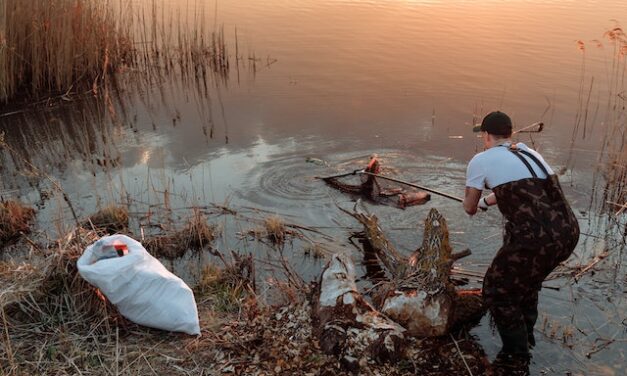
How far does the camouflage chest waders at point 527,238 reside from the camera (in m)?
3.73

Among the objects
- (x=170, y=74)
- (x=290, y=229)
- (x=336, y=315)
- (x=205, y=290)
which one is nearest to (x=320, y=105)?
(x=170, y=74)

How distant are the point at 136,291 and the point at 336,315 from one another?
144 centimetres

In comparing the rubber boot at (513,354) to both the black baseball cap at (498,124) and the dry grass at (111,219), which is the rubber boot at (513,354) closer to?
the black baseball cap at (498,124)

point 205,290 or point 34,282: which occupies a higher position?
point 34,282

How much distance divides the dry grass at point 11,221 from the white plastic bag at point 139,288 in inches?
95.3

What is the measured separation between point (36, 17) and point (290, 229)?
22.1 feet

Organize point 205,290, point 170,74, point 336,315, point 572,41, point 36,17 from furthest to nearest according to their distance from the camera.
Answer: point 572,41 → point 170,74 → point 36,17 → point 205,290 → point 336,315

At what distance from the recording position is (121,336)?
4.03 meters

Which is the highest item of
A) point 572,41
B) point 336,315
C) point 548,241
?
point 572,41

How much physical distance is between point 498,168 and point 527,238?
501 mm

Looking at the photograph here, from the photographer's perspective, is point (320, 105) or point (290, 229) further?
point (320, 105)

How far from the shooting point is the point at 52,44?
33.1 ft

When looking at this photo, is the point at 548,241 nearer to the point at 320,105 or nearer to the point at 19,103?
the point at 320,105

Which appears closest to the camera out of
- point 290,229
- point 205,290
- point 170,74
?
point 205,290
